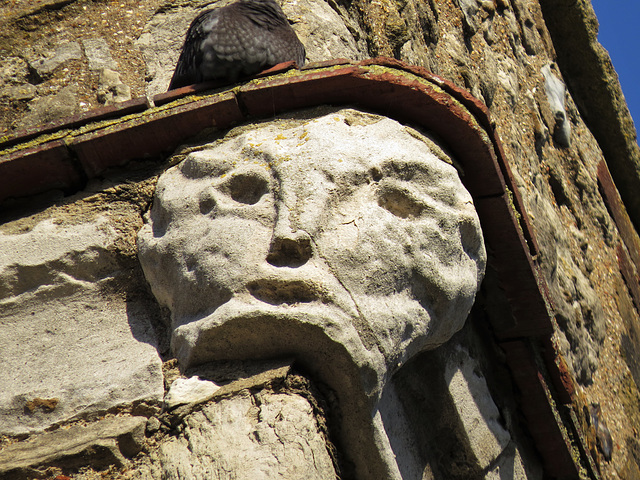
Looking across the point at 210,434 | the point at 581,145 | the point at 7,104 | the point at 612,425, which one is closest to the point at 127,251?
the point at 210,434

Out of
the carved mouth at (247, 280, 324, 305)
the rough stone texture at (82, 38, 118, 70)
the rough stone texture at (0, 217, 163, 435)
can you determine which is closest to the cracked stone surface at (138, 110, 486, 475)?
the carved mouth at (247, 280, 324, 305)

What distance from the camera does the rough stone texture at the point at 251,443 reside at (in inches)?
57.8

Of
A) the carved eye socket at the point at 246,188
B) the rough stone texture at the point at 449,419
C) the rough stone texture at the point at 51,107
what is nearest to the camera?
the carved eye socket at the point at 246,188

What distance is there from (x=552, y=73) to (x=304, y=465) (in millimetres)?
3192

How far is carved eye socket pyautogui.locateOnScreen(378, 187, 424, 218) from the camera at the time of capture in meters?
1.77

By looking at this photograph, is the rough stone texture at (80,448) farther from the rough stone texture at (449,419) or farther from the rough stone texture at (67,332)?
the rough stone texture at (449,419)

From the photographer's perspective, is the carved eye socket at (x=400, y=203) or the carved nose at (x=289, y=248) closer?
the carved nose at (x=289, y=248)

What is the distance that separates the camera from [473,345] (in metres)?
2.21

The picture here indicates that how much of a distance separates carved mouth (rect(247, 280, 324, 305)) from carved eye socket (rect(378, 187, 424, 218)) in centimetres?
31

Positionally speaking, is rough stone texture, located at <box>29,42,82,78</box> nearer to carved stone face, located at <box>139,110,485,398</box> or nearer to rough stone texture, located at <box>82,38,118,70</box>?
rough stone texture, located at <box>82,38,118,70</box>

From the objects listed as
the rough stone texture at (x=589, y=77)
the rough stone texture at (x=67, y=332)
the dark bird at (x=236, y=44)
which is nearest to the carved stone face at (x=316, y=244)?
the rough stone texture at (x=67, y=332)

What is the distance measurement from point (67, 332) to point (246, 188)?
513 mm

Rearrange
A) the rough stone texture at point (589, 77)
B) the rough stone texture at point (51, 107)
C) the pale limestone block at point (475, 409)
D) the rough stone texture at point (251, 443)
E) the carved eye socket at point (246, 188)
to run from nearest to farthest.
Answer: the rough stone texture at point (251, 443)
the carved eye socket at point (246, 188)
the pale limestone block at point (475, 409)
the rough stone texture at point (51, 107)
the rough stone texture at point (589, 77)

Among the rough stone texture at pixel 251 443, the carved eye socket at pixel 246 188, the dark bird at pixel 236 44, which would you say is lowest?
the rough stone texture at pixel 251 443
